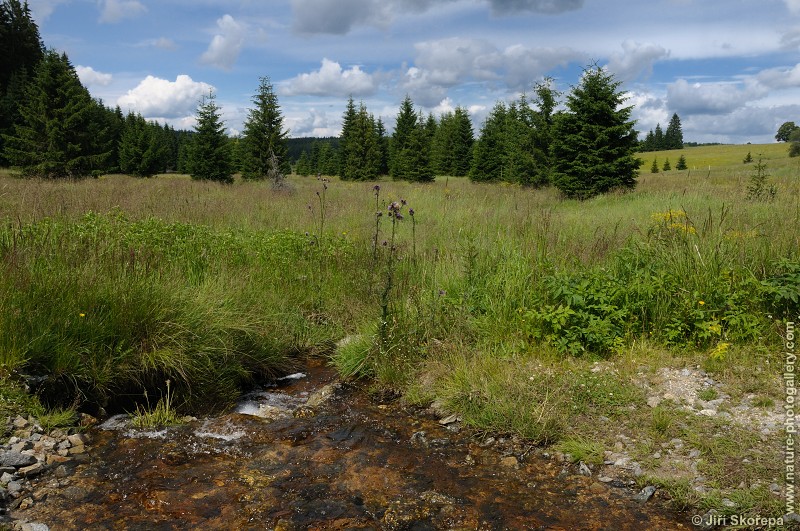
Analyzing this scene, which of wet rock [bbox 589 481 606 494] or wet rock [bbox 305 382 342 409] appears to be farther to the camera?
wet rock [bbox 305 382 342 409]

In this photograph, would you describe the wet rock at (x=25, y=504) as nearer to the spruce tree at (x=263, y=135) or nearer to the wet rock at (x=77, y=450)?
the wet rock at (x=77, y=450)

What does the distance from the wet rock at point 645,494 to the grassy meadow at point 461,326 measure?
0.12 metres

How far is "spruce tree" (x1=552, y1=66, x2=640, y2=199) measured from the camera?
16.5m

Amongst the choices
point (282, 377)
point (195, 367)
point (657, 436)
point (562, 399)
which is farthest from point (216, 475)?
point (657, 436)

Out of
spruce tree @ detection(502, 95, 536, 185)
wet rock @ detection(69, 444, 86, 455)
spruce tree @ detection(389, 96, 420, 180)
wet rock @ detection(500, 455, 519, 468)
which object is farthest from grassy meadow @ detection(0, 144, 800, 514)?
spruce tree @ detection(389, 96, 420, 180)

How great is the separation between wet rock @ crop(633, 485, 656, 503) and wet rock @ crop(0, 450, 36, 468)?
12.1 feet

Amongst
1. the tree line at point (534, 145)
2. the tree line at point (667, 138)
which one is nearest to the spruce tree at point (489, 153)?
the tree line at point (534, 145)

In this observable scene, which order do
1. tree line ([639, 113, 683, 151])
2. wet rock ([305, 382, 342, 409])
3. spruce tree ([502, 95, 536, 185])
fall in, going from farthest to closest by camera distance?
tree line ([639, 113, 683, 151]) < spruce tree ([502, 95, 536, 185]) < wet rock ([305, 382, 342, 409])

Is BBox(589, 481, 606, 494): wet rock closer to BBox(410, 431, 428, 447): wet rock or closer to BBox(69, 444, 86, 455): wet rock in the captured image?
BBox(410, 431, 428, 447): wet rock

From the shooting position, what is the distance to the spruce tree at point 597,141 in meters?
16.5

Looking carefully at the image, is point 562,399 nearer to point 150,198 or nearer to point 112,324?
point 112,324

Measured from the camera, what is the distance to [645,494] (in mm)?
2906

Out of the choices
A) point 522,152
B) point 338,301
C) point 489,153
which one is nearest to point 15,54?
point 489,153

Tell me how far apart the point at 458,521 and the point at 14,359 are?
323 centimetres
